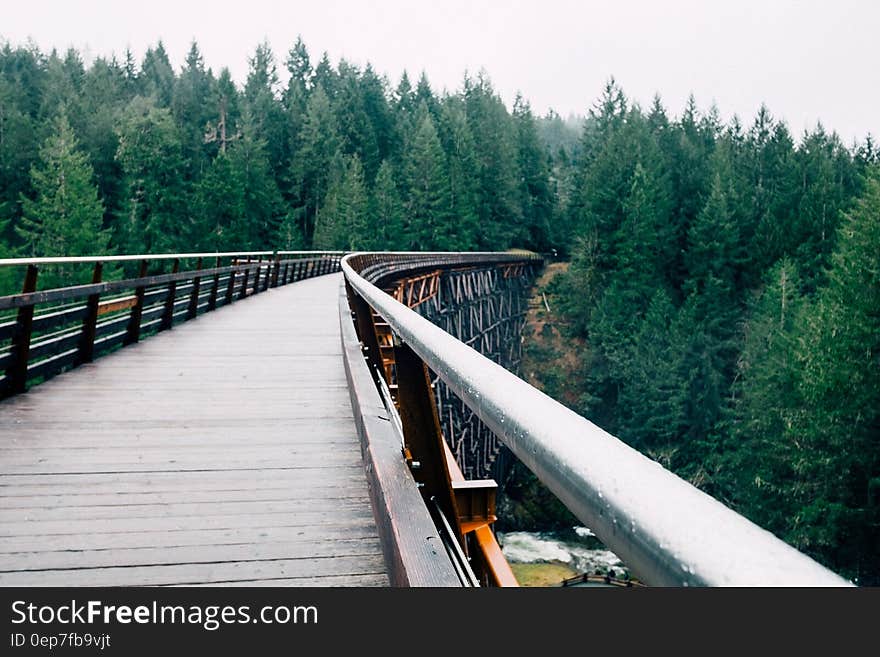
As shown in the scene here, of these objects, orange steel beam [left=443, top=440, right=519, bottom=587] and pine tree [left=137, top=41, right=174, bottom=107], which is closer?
orange steel beam [left=443, top=440, right=519, bottom=587]

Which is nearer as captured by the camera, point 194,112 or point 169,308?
point 169,308

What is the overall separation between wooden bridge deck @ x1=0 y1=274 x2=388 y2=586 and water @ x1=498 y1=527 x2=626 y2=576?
79.2ft

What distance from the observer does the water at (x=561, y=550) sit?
2827 cm

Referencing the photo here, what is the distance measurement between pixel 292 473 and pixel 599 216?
53.6 meters

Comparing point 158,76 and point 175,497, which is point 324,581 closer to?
point 175,497

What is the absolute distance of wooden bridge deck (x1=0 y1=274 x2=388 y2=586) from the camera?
90.2 inches

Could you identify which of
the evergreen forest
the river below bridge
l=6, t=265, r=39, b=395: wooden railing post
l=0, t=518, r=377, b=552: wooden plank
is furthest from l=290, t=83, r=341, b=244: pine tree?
l=0, t=518, r=377, b=552: wooden plank

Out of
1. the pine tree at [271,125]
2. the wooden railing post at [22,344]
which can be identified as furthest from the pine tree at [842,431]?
the pine tree at [271,125]

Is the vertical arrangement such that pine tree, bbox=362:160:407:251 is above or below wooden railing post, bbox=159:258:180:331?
above

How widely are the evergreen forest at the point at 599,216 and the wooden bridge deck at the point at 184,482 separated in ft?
76.5

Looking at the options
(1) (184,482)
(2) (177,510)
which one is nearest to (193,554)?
(2) (177,510)

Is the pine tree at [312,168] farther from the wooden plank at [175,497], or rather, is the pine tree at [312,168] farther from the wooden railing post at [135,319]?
the wooden plank at [175,497]

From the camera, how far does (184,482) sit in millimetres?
3195

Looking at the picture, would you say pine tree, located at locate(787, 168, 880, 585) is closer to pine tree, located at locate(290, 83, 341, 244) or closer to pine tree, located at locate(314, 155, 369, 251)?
pine tree, located at locate(314, 155, 369, 251)
